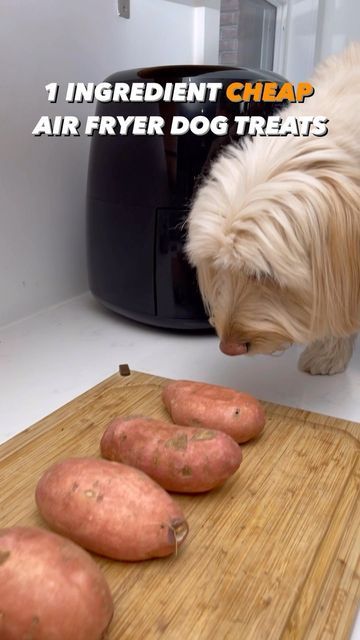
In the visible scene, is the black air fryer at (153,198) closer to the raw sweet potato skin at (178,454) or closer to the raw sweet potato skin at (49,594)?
the raw sweet potato skin at (178,454)

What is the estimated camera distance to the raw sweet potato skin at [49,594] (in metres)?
0.42

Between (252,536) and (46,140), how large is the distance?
0.92 meters

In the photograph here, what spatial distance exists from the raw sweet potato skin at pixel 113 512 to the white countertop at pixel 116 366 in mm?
257

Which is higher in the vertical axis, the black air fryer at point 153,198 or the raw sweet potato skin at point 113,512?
the black air fryer at point 153,198

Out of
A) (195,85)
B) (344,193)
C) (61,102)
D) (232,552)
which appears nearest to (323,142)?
(344,193)

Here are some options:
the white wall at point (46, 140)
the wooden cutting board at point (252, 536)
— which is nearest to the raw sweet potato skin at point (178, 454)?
the wooden cutting board at point (252, 536)

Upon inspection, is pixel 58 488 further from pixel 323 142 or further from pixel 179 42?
pixel 179 42

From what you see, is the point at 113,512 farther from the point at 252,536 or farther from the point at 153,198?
the point at 153,198

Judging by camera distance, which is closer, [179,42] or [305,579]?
[305,579]

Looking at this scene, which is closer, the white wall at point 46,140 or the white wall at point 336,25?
the white wall at point 46,140

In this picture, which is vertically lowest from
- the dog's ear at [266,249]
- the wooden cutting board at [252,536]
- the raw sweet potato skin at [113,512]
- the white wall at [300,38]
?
the wooden cutting board at [252,536]

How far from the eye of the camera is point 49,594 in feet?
1.41

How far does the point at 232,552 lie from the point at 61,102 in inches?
38.7

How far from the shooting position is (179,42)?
1.54 metres
